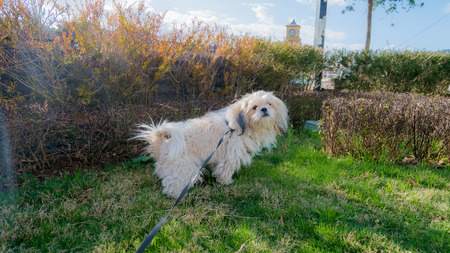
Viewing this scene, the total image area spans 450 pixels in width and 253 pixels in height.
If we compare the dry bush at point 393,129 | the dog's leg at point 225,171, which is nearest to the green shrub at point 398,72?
the dry bush at point 393,129

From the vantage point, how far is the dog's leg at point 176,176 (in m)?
3.15

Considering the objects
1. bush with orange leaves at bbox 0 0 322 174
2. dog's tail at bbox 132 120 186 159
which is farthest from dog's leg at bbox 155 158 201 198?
bush with orange leaves at bbox 0 0 322 174

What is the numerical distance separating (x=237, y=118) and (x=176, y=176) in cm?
101

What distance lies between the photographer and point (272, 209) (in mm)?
Result: 2986

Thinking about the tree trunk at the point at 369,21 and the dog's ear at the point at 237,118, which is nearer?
the dog's ear at the point at 237,118

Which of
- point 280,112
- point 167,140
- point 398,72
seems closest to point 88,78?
point 167,140

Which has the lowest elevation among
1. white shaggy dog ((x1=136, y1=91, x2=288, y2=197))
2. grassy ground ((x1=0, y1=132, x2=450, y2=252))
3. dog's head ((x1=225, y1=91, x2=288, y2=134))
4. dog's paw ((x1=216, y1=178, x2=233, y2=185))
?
grassy ground ((x1=0, y1=132, x2=450, y2=252))

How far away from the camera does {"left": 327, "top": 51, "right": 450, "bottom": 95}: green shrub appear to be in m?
9.46

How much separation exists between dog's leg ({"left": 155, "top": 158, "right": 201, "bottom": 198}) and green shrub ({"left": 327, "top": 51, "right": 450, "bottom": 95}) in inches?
305

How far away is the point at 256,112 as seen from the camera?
339 cm

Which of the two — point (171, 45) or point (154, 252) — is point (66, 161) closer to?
point (154, 252)

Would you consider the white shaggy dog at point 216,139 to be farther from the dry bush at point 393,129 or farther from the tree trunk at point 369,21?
the tree trunk at point 369,21

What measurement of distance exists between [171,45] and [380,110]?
3673mm

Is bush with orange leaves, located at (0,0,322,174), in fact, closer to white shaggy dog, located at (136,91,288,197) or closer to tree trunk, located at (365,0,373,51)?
white shaggy dog, located at (136,91,288,197)
